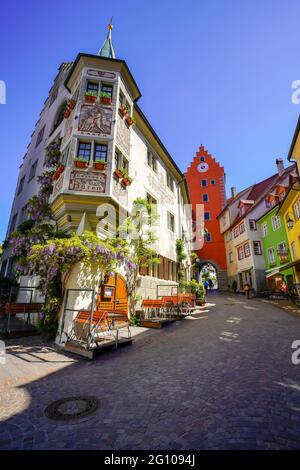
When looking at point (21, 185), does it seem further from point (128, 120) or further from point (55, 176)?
point (128, 120)

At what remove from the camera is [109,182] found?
10.2m

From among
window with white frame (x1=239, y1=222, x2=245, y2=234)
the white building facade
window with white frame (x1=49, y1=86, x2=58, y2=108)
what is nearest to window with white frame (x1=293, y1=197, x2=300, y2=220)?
the white building facade

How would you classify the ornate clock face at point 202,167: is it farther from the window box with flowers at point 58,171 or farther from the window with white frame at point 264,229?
the window box with flowers at point 58,171

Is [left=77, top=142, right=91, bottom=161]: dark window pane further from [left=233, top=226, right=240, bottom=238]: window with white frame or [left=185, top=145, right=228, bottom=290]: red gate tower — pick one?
[left=185, top=145, right=228, bottom=290]: red gate tower

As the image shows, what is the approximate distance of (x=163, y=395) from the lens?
397cm

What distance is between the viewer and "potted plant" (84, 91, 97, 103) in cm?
1123

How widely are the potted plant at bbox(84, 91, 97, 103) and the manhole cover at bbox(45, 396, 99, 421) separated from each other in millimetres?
12122

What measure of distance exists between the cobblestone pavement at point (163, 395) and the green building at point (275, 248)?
55.7ft

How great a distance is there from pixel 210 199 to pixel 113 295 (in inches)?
1272

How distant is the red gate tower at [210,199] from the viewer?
121ft

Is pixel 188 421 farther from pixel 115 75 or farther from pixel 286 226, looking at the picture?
pixel 286 226

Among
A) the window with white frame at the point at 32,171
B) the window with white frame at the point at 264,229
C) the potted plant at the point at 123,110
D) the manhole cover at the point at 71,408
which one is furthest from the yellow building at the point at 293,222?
the window with white frame at the point at 32,171
